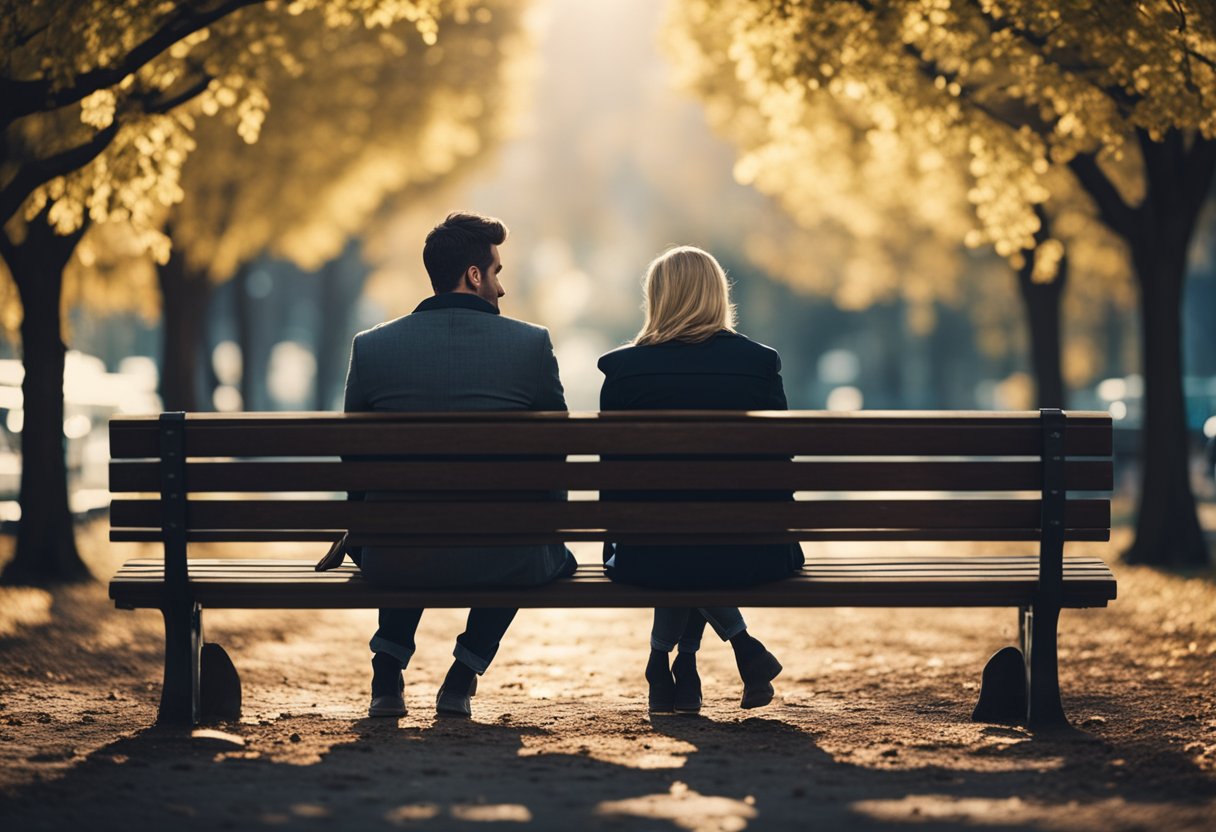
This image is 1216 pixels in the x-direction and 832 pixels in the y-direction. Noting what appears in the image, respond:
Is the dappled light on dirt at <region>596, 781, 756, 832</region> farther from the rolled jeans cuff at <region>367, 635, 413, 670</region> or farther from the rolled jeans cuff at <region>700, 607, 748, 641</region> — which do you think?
the rolled jeans cuff at <region>367, 635, 413, 670</region>

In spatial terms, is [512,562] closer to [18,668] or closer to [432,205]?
[18,668]

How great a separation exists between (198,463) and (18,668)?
2.78 m

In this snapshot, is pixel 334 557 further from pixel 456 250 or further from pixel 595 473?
pixel 456 250

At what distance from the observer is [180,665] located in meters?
5.91

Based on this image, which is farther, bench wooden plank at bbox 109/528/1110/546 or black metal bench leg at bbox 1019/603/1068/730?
black metal bench leg at bbox 1019/603/1068/730

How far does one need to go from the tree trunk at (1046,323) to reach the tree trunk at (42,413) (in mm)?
10245

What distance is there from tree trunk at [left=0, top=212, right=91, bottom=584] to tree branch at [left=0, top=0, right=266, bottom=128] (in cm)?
338

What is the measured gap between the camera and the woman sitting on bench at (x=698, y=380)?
582 cm

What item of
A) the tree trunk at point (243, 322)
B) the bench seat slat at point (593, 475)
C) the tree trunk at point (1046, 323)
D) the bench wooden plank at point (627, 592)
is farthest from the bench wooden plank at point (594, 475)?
the tree trunk at point (243, 322)

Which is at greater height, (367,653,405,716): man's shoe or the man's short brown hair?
the man's short brown hair

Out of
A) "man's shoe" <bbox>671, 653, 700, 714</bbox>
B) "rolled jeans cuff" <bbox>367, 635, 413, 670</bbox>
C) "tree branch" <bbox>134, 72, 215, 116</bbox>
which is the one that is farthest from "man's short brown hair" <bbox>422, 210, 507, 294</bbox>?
"tree branch" <bbox>134, 72, 215, 116</bbox>

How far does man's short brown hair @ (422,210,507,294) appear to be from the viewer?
6.09 metres

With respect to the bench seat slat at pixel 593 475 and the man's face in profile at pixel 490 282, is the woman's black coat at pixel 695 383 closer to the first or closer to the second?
the bench seat slat at pixel 593 475

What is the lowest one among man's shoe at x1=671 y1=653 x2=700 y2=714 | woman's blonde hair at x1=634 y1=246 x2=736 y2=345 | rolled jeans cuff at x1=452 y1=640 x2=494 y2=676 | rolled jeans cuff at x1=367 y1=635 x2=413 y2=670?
man's shoe at x1=671 y1=653 x2=700 y2=714
